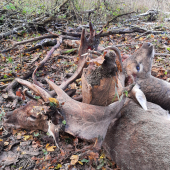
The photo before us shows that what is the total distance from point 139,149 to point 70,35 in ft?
15.7

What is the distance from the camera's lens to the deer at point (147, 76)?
2873 mm

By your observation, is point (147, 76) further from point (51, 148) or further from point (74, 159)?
point (51, 148)

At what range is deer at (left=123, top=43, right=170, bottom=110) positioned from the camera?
2873 mm

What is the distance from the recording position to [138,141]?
2.05 meters

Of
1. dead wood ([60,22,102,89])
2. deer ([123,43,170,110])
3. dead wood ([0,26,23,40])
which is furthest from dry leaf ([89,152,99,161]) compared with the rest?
dead wood ([0,26,23,40])

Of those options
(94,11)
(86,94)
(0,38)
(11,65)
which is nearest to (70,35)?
(11,65)

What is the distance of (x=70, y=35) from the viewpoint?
580 centimetres

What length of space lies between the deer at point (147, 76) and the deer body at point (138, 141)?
572 mm

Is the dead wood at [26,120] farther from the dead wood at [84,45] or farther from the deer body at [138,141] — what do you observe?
the deer body at [138,141]

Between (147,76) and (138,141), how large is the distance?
1374 millimetres

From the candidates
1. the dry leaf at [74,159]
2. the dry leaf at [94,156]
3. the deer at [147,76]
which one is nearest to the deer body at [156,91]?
the deer at [147,76]

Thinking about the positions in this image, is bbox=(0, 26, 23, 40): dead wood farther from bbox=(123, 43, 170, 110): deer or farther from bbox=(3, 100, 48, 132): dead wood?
bbox=(123, 43, 170, 110): deer

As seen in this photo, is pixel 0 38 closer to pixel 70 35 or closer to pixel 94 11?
pixel 70 35

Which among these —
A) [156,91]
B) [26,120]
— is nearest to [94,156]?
[26,120]
